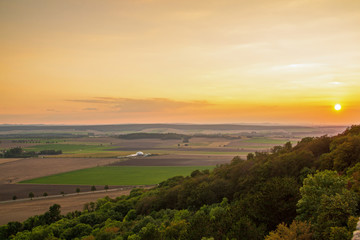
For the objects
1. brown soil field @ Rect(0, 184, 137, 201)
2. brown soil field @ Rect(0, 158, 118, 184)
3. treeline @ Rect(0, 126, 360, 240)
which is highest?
treeline @ Rect(0, 126, 360, 240)

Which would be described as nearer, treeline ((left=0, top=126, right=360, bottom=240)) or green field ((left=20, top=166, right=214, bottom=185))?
treeline ((left=0, top=126, right=360, bottom=240))

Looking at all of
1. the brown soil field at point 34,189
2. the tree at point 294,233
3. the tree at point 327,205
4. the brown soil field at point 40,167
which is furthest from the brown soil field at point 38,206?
the tree at point 294,233

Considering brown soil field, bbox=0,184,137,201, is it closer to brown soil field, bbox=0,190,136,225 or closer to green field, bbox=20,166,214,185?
green field, bbox=20,166,214,185

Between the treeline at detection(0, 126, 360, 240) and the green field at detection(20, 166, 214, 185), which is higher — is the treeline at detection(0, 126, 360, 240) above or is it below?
above

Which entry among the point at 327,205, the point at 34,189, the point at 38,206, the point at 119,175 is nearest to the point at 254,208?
the point at 327,205

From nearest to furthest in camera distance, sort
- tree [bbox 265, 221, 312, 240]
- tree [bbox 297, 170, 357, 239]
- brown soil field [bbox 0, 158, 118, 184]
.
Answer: tree [bbox 265, 221, 312, 240]
tree [bbox 297, 170, 357, 239]
brown soil field [bbox 0, 158, 118, 184]

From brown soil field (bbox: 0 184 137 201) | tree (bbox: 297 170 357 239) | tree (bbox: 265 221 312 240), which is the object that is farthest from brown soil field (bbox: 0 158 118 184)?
tree (bbox: 265 221 312 240)

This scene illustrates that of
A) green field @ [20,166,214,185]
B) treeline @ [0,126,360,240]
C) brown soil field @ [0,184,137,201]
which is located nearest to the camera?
treeline @ [0,126,360,240]
